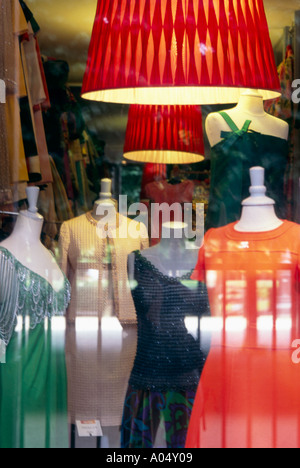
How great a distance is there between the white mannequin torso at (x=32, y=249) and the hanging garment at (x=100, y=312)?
0.15ft

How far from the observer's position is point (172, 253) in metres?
1.90

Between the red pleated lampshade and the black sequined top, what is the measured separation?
31 cm

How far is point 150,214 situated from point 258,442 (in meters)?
0.77

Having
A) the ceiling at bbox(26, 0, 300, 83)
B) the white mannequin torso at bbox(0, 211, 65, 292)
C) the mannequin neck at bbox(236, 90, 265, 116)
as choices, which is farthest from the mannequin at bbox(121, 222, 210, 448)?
the ceiling at bbox(26, 0, 300, 83)

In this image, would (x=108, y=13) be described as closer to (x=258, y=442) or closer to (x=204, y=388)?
(x=204, y=388)

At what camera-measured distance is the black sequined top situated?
190cm

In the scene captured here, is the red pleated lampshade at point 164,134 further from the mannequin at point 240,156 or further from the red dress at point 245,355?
the red dress at point 245,355

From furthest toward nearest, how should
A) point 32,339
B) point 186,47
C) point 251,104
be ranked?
point 32,339 → point 251,104 → point 186,47

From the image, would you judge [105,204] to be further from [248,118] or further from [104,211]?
[248,118]

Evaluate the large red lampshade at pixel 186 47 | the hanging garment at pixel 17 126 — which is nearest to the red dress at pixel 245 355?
the large red lampshade at pixel 186 47

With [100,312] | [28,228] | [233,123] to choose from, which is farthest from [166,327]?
[233,123]

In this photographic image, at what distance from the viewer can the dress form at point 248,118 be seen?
187 cm

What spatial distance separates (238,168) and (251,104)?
0.64 ft

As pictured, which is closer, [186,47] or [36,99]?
[186,47]
